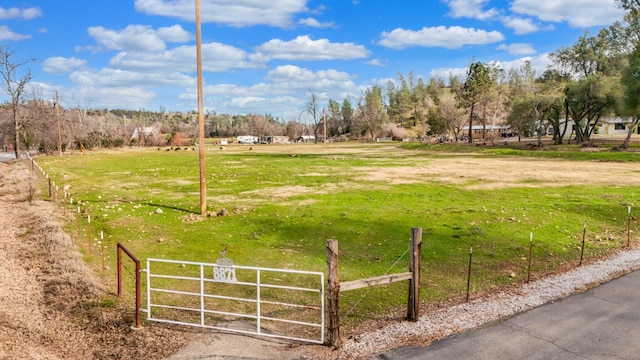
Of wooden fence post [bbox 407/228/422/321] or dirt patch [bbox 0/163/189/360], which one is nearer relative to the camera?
dirt patch [bbox 0/163/189/360]

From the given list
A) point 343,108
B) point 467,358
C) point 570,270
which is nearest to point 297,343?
point 467,358

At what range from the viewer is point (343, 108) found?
547 ft

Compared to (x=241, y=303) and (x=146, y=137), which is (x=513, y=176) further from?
(x=146, y=137)

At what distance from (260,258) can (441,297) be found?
558 cm

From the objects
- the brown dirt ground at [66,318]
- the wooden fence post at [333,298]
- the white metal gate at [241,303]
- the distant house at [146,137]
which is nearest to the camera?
the brown dirt ground at [66,318]

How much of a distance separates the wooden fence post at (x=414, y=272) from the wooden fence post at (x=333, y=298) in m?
1.79

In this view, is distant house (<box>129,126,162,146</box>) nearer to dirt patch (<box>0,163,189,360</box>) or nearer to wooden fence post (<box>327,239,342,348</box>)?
dirt patch (<box>0,163,189,360</box>)

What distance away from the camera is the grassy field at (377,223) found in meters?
12.6

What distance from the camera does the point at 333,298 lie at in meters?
7.88

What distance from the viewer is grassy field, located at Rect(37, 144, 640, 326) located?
1255 cm

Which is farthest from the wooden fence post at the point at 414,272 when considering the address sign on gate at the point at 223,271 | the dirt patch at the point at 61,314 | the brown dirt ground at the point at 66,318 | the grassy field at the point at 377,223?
the dirt patch at the point at 61,314

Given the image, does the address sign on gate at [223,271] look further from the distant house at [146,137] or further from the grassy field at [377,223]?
the distant house at [146,137]

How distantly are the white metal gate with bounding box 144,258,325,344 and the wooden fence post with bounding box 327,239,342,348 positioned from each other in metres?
0.15

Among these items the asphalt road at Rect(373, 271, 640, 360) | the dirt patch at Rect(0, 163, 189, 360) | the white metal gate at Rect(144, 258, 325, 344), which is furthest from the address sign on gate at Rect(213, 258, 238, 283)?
the asphalt road at Rect(373, 271, 640, 360)
